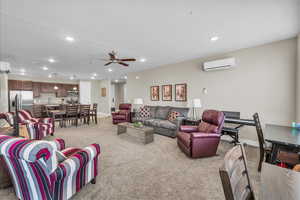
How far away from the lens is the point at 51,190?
1291 mm

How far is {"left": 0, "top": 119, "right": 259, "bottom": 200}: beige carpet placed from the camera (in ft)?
5.61

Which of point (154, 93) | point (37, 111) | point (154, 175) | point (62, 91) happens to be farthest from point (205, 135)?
point (62, 91)

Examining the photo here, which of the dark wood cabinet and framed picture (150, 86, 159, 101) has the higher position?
the dark wood cabinet

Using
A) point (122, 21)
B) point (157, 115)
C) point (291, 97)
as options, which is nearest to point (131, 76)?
point (157, 115)

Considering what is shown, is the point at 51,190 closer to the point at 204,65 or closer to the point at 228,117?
the point at 228,117

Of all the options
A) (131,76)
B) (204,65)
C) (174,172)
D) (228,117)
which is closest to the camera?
(174,172)

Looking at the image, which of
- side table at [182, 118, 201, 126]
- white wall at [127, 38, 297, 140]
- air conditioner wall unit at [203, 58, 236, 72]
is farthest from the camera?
side table at [182, 118, 201, 126]

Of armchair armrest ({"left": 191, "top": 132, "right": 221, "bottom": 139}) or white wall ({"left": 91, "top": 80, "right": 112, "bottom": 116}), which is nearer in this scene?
armchair armrest ({"left": 191, "top": 132, "right": 221, "bottom": 139})

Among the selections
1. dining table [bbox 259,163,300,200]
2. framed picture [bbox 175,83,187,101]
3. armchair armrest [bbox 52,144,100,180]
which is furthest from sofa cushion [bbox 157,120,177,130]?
dining table [bbox 259,163,300,200]

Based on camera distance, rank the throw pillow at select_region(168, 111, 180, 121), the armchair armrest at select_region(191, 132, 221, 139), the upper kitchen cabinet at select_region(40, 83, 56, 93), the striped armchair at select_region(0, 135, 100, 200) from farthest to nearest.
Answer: the upper kitchen cabinet at select_region(40, 83, 56, 93)
the throw pillow at select_region(168, 111, 180, 121)
the armchair armrest at select_region(191, 132, 221, 139)
the striped armchair at select_region(0, 135, 100, 200)

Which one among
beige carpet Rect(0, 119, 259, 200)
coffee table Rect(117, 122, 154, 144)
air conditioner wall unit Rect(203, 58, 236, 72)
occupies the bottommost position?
beige carpet Rect(0, 119, 259, 200)

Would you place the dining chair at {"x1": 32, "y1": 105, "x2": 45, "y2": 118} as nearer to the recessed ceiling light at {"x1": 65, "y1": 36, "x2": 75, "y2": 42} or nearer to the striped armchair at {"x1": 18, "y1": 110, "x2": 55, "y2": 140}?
the striped armchair at {"x1": 18, "y1": 110, "x2": 55, "y2": 140}

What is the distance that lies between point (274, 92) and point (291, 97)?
314 millimetres

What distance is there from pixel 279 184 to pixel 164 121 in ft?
12.5
